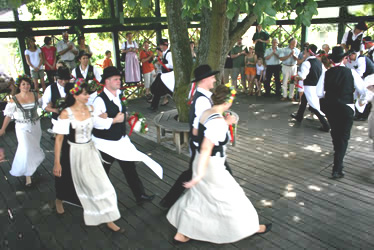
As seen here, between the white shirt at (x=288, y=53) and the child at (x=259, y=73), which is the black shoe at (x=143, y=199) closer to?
the white shirt at (x=288, y=53)

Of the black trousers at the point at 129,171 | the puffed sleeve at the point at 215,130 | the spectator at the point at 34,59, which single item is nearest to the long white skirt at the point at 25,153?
the black trousers at the point at 129,171

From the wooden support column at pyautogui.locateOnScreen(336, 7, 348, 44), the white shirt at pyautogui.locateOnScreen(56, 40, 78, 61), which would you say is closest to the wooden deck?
the white shirt at pyautogui.locateOnScreen(56, 40, 78, 61)

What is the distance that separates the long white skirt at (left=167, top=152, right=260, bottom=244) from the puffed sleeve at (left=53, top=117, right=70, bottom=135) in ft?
5.33

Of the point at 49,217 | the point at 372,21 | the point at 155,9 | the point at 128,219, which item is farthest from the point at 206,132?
the point at 155,9

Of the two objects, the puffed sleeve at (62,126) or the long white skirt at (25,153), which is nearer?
the puffed sleeve at (62,126)

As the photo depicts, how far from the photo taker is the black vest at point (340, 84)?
16.9 ft

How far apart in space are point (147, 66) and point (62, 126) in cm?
799

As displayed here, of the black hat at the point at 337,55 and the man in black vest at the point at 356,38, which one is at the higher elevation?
the man in black vest at the point at 356,38

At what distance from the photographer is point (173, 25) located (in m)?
6.55

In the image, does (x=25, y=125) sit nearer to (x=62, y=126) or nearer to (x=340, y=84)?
(x=62, y=126)

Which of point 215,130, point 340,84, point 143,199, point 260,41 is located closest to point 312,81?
point 340,84

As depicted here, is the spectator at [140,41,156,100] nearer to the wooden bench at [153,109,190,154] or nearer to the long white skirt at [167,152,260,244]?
the wooden bench at [153,109,190,154]

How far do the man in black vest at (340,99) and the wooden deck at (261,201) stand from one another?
0.47m

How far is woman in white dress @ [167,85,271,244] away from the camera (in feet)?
11.4
